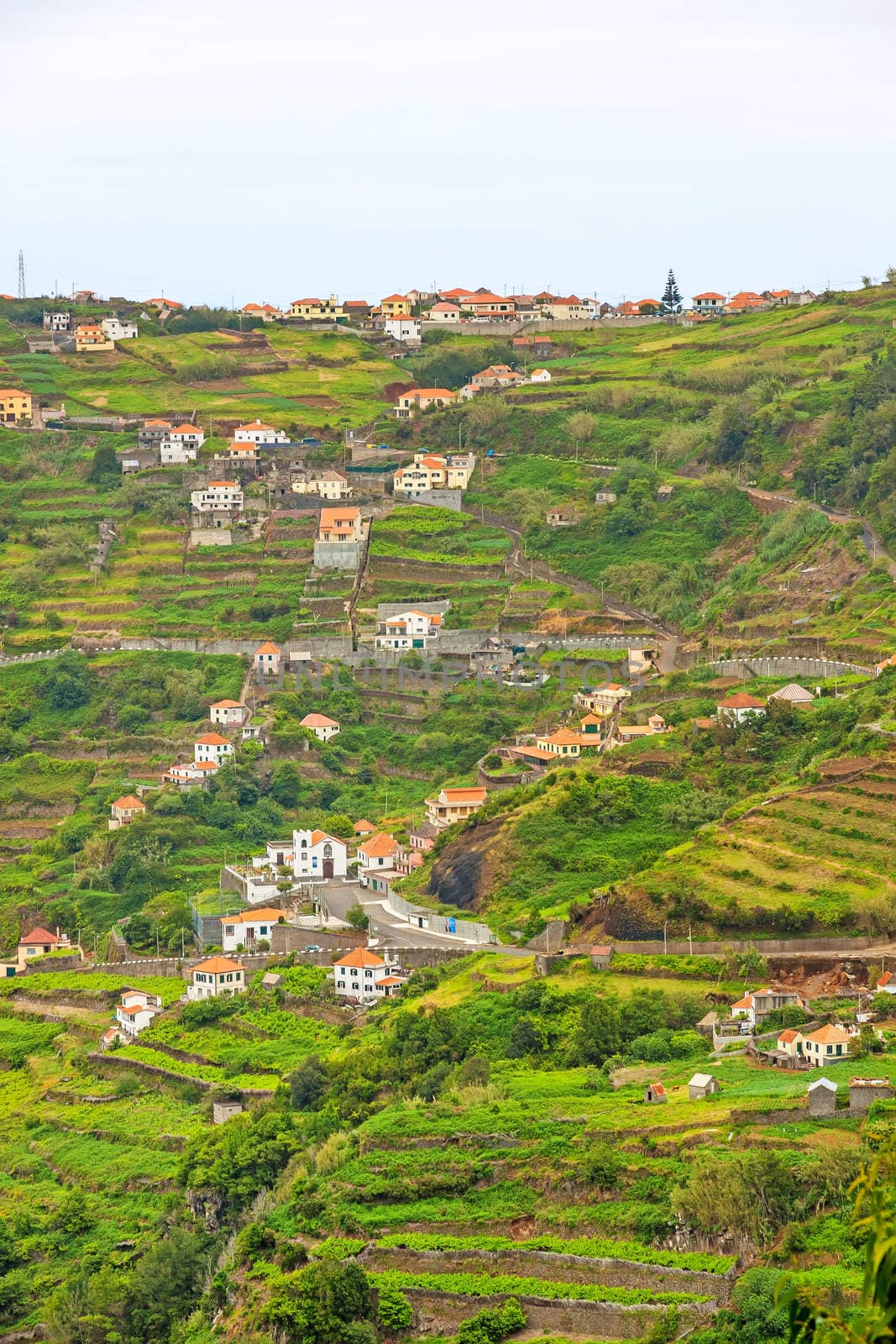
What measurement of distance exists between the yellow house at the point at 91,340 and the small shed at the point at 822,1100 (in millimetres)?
65734

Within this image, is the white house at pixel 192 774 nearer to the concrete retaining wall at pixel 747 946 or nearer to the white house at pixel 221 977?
the white house at pixel 221 977

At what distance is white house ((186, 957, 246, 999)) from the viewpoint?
4641 centimetres

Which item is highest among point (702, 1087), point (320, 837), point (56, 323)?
point (56, 323)

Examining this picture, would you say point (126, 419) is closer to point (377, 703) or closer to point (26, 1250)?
point (377, 703)

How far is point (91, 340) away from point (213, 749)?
35361mm

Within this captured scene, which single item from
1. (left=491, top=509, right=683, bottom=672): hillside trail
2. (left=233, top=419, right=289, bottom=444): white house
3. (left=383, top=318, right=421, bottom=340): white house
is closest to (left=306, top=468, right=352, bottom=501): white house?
(left=233, top=419, right=289, bottom=444): white house

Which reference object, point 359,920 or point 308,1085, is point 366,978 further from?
point 308,1085

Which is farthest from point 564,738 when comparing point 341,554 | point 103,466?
point 103,466

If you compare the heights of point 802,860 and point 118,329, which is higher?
point 118,329

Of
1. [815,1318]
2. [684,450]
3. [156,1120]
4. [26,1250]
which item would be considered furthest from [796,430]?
[815,1318]

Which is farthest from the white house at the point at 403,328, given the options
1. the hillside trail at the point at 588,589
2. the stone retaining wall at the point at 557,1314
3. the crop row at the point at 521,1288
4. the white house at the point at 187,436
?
the stone retaining wall at the point at 557,1314

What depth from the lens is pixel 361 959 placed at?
4412 cm

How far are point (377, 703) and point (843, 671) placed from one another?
50.3 feet

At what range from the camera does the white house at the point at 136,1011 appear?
1825 inches
